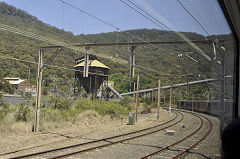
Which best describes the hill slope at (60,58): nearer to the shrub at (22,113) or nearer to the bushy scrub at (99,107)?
the bushy scrub at (99,107)

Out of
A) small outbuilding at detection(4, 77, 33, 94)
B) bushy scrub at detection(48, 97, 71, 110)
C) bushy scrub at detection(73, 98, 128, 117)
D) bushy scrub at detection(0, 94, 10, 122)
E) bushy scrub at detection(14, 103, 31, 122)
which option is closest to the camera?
bushy scrub at detection(0, 94, 10, 122)

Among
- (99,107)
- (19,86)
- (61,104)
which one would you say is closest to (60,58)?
(19,86)

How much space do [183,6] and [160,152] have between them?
689 centimetres

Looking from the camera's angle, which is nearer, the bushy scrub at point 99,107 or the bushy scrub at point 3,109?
the bushy scrub at point 3,109

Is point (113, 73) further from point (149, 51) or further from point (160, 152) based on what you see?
point (160, 152)

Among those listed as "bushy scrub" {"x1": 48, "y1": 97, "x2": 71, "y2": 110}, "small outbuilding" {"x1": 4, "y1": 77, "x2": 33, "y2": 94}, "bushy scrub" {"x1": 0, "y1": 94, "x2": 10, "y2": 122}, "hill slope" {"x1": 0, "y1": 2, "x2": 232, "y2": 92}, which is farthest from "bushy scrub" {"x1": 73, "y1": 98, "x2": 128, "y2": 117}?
"small outbuilding" {"x1": 4, "y1": 77, "x2": 33, "y2": 94}

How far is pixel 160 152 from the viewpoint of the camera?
9.05 m

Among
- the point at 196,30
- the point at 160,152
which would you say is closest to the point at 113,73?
the point at 160,152

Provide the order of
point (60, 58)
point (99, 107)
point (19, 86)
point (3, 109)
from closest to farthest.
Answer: point (3, 109) → point (99, 107) → point (19, 86) → point (60, 58)

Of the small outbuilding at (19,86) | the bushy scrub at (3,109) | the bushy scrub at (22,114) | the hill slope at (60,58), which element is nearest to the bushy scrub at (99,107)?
the hill slope at (60,58)

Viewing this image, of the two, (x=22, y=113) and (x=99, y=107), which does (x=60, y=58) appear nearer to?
(x=99, y=107)

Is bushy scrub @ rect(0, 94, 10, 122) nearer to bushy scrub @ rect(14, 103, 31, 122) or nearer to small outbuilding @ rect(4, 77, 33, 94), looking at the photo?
bushy scrub @ rect(14, 103, 31, 122)

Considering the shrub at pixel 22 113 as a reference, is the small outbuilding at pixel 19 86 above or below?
above

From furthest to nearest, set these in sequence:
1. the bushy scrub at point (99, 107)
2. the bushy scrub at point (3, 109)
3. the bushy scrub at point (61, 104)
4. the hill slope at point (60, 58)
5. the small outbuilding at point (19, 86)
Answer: the hill slope at point (60, 58), the small outbuilding at point (19, 86), the bushy scrub at point (99, 107), the bushy scrub at point (61, 104), the bushy scrub at point (3, 109)
